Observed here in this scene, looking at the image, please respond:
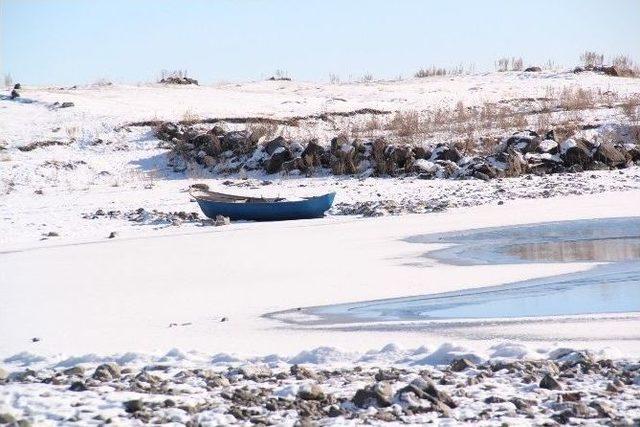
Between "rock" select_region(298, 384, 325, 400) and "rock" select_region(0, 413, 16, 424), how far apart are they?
186 centimetres

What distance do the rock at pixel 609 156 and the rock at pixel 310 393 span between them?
20.4 meters

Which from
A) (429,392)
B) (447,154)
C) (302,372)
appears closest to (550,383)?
(429,392)

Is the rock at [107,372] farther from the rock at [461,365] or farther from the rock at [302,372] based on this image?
the rock at [461,365]

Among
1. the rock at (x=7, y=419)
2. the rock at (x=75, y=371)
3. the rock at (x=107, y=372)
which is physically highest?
the rock at (x=7, y=419)

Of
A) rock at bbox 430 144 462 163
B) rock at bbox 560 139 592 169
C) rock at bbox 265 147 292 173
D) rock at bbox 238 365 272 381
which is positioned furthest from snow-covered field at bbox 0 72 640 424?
rock at bbox 430 144 462 163

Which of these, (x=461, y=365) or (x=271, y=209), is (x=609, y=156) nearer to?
(x=271, y=209)

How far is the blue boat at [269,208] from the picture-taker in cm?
2095

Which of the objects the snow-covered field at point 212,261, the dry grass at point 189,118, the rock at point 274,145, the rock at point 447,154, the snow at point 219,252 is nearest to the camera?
the snow-covered field at point 212,261

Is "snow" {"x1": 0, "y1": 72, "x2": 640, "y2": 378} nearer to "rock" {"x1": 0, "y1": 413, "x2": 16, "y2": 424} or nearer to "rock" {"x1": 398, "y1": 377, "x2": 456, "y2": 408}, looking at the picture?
"rock" {"x1": 398, "y1": 377, "x2": 456, "y2": 408}

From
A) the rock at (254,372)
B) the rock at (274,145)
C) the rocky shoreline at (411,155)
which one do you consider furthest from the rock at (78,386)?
the rock at (274,145)

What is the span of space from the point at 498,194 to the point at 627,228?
581 centimetres

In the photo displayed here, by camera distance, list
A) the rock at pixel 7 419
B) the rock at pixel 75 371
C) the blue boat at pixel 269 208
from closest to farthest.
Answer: the rock at pixel 7 419 < the rock at pixel 75 371 < the blue boat at pixel 269 208

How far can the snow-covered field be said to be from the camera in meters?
8.66

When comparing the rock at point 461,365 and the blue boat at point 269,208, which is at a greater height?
the rock at point 461,365
